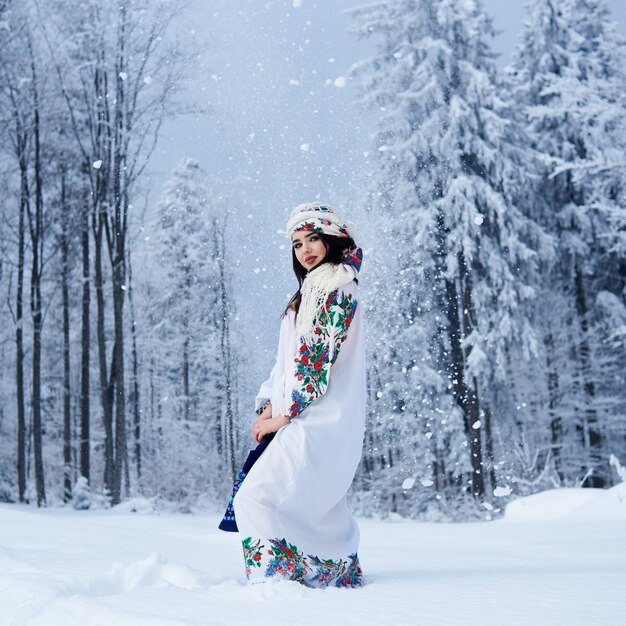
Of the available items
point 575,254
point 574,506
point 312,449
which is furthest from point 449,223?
point 312,449

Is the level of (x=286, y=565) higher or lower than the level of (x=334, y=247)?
lower

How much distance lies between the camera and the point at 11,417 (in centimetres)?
1684

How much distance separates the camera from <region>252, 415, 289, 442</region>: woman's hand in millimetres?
2350

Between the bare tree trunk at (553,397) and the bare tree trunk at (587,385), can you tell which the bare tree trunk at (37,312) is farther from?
the bare tree trunk at (587,385)

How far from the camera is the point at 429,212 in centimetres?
1134

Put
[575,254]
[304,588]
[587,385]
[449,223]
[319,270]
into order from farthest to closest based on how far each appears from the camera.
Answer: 1. [587,385]
2. [575,254]
3. [449,223]
4. [319,270]
5. [304,588]

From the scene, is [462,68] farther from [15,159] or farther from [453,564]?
[453,564]

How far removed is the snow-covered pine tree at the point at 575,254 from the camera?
13.2 m

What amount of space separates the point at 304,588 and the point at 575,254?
12547mm

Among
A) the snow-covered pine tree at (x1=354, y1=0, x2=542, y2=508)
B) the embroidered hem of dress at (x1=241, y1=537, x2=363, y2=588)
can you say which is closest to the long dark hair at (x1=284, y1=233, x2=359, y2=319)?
the embroidered hem of dress at (x1=241, y1=537, x2=363, y2=588)

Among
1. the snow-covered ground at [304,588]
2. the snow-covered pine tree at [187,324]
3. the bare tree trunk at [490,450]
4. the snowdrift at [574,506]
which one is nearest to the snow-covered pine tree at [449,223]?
the bare tree trunk at [490,450]

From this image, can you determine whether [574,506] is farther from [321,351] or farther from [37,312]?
[37,312]

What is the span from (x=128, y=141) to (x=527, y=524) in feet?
28.9

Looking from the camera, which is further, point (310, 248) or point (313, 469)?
point (310, 248)
